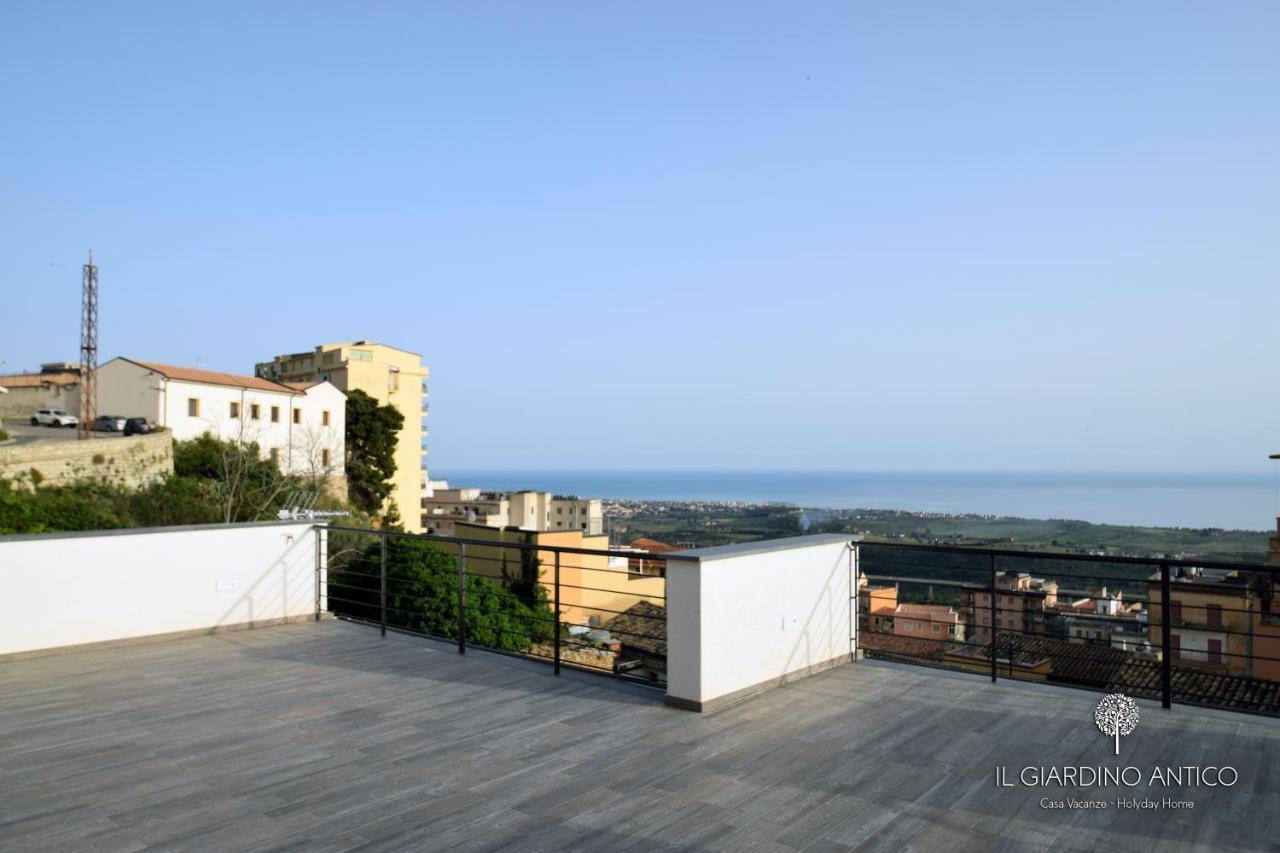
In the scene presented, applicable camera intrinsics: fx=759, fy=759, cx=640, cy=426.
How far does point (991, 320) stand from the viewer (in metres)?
26.8

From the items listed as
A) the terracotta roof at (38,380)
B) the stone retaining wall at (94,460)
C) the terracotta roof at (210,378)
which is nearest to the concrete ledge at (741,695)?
the stone retaining wall at (94,460)

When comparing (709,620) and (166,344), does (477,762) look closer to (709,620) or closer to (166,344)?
(709,620)

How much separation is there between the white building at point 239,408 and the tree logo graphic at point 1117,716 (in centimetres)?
3604

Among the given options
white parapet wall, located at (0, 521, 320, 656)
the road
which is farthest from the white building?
white parapet wall, located at (0, 521, 320, 656)

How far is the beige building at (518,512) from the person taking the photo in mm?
57781

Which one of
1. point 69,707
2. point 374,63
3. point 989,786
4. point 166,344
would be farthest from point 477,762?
point 166,344

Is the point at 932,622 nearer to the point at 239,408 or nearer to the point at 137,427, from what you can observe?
the point at 137,427

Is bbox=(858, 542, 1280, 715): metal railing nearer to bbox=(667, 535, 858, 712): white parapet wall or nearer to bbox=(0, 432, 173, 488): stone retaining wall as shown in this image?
bbox=(667, 535, 858, 712): white parapet wall

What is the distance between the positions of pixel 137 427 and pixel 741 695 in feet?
113

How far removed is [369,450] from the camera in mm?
43656

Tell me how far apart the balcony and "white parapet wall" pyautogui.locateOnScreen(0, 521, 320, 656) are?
0.06 feet

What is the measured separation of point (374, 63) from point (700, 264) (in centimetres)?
1500

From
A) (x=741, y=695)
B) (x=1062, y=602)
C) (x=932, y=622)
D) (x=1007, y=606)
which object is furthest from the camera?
(x=1007, y=606)

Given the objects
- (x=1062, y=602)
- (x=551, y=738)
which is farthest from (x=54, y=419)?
(x=1062, y=602)
